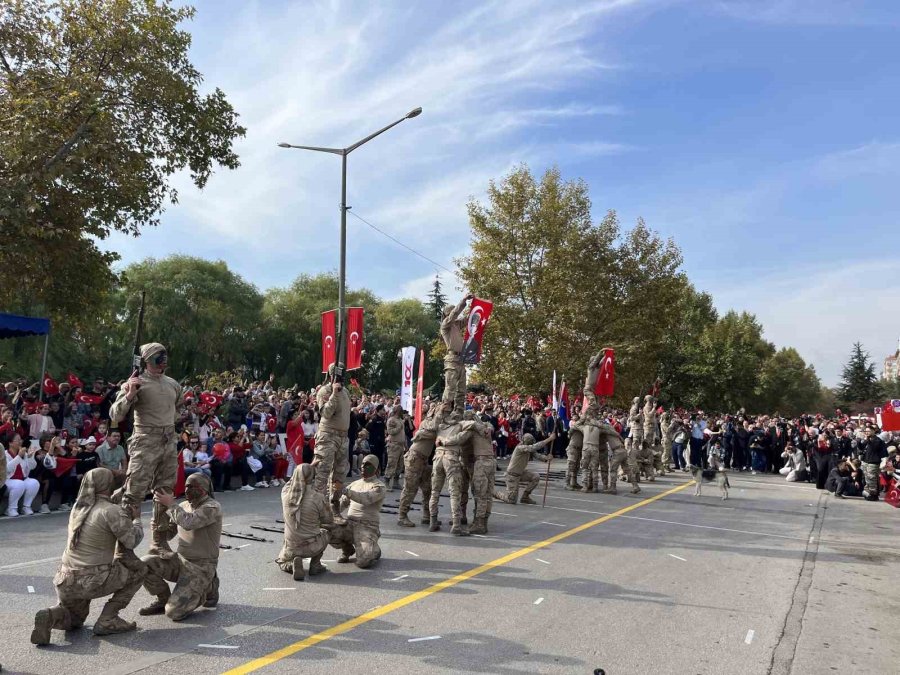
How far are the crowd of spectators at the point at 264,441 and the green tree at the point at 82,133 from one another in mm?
2859

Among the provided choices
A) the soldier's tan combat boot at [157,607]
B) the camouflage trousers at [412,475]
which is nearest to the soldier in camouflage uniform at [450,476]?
the camouflage trousers at [412,475]

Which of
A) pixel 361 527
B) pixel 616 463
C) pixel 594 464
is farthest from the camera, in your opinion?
pixel 616 463

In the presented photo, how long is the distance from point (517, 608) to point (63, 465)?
9029mm

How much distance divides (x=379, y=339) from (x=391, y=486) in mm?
45752

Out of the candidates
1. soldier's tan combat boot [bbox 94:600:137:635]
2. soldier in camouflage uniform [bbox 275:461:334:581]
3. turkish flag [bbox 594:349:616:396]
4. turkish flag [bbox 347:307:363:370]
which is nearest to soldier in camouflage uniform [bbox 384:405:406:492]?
→ turkish flag [bbox 347:307:363:370]

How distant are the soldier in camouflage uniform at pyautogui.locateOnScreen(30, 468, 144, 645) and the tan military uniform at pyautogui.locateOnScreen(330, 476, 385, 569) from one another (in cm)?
293

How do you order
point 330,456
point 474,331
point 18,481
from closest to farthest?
point 330,456 → point 18,481 → point 474,331

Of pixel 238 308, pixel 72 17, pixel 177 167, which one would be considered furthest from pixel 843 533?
pixel 238 308

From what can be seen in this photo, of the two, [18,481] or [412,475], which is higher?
[412,475]

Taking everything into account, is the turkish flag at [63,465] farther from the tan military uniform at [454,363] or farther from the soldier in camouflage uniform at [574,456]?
the soldier in camouflage uniform at [574,456]

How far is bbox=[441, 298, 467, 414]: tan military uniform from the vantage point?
12828 mm

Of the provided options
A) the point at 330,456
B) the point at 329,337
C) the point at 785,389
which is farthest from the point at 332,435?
the point at 785,389

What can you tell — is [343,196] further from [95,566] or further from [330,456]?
[95,566]

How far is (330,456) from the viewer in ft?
35.8
